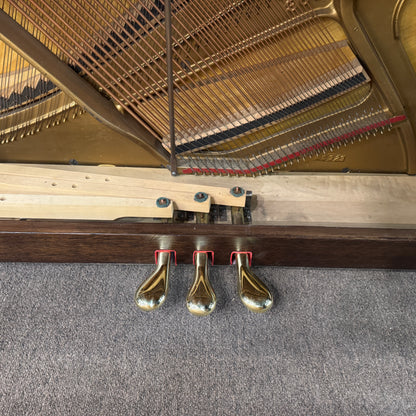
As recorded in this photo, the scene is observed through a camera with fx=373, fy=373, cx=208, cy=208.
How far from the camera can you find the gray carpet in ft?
4.27

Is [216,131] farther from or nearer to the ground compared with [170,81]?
nearer to the ground

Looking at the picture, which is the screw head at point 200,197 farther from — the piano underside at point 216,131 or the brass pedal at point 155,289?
the brass pedal at point 155,289

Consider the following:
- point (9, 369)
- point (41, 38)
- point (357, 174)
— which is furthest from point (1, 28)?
point (357, 174)

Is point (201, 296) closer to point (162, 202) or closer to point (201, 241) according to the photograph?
point (201, 241)

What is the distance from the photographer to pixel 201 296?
132 centimetres

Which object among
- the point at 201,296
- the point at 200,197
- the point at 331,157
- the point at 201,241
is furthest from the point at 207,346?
the point at 331,157

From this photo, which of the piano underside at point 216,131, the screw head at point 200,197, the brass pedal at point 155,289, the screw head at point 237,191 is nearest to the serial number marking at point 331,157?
the piano underside at point 216,131

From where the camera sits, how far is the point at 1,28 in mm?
1190

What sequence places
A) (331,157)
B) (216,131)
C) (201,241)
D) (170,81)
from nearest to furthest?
(170,81)
(201,241)
(216,131)
(331,157)

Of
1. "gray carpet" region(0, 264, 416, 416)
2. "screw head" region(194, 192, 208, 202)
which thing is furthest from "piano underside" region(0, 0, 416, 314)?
"gray carpet" region(0, 264, 416, 416)

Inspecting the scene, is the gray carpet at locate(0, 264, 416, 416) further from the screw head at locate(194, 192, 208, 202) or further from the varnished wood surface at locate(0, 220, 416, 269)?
the screw head at locate(194, 192, 208, 202)

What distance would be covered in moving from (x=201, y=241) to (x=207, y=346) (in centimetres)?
41

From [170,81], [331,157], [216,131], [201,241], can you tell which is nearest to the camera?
[170,81]

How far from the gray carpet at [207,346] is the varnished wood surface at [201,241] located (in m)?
0.15
